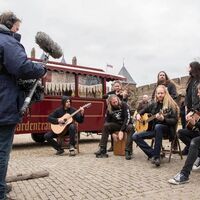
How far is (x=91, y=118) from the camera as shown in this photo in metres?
13.8

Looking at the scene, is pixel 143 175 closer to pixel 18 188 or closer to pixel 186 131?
pixel 186 131

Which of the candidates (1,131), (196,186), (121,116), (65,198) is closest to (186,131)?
(196,186)

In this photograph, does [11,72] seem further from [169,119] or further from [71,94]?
[71,94]

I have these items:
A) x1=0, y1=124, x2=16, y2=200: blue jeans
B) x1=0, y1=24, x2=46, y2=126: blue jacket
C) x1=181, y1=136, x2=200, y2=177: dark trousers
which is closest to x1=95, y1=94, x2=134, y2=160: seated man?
x1=181, y1=136, x2=200, y2=177: dark trousers

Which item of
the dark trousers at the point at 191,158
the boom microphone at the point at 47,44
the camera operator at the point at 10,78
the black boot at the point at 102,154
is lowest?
the black boot at the point at 102,154

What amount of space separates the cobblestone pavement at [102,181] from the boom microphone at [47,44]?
6.11 ft

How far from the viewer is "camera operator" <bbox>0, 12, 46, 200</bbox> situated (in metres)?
4.15

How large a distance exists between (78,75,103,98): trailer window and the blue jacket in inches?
359

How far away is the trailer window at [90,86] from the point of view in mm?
13539

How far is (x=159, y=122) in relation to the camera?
7.79 metres

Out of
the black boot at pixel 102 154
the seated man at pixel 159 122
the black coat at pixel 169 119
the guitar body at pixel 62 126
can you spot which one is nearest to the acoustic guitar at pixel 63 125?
the guitar body at pixel 62 126

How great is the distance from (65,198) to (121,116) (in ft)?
14.3

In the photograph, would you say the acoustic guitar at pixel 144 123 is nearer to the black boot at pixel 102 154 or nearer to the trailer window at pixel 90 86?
the black boot at pixel 102 154

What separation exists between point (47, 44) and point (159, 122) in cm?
350
